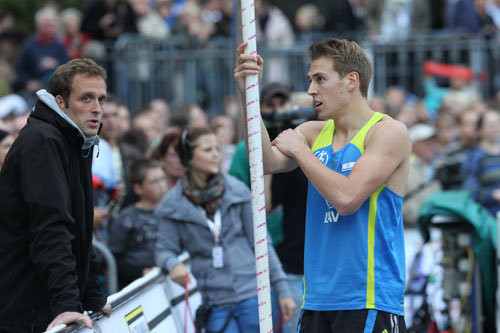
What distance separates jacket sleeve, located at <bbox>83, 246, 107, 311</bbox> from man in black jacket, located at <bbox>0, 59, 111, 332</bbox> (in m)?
0.15

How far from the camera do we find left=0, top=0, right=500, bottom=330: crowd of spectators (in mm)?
7488

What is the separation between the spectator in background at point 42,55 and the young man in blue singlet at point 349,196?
8.32 m

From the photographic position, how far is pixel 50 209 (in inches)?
157

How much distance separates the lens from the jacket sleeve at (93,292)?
453 centimetres

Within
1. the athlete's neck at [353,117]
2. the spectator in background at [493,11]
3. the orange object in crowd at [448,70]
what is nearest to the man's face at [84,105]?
the athlete's neck at [353,117]

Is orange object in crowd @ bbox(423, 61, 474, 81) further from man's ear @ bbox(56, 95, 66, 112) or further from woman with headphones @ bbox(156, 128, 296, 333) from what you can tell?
man's ear @ bbox(56, 95, 66, 112)

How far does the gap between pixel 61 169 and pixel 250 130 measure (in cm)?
93

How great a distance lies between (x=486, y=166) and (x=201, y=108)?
6.18m

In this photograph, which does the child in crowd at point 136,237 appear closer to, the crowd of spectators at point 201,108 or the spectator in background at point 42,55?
the crowd of spectators at point 201,108

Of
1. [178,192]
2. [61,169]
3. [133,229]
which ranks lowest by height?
[133,229]

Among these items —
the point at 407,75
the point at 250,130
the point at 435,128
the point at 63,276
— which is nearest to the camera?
the point at 63,276

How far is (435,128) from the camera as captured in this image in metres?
12.8

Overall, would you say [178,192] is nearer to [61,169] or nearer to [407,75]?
[61,169]

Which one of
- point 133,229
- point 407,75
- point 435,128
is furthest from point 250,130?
point 407,75
